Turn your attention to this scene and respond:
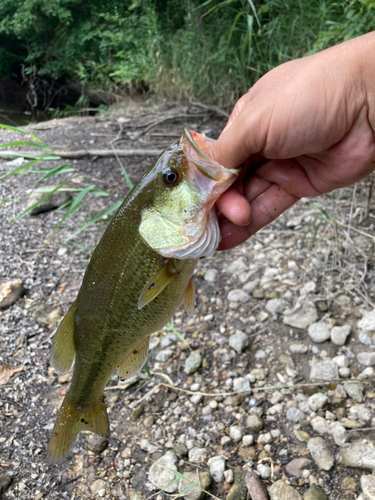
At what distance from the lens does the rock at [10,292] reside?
2.98m

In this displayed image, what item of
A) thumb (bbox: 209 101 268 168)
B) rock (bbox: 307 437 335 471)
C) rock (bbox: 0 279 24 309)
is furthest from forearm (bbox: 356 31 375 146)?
rock (bbox: 0 279 24 309)

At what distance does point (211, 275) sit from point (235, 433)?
1315 mm

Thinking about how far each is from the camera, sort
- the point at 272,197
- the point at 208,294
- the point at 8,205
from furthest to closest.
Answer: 1. the point at 8,205
2. the point at 208,294
3. the point at 272,197

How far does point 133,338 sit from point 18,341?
1.47m

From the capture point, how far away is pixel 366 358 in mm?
2252

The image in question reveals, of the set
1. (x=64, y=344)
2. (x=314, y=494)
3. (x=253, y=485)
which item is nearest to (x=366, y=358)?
(x=314, y=494)

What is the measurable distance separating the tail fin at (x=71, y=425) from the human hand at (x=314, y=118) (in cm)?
107

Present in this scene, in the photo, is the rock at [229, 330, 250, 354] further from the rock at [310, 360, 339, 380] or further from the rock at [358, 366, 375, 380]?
the rock at [358, 366, 375, 380]

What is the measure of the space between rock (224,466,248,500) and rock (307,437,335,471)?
362mm

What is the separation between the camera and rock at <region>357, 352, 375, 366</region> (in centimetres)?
223

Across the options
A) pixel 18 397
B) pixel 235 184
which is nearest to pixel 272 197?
pixel 235 184

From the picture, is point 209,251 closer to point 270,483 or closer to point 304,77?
point 304,77

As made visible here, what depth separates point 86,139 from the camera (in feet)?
19.9

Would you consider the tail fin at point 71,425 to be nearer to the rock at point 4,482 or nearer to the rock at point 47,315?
the rock at point 4,482
